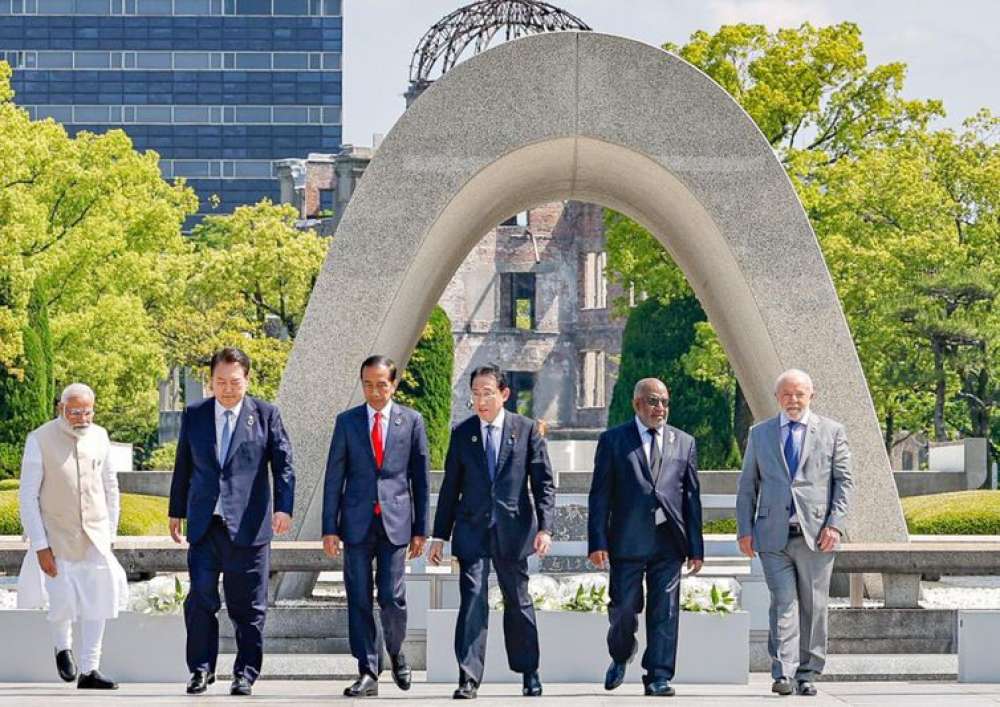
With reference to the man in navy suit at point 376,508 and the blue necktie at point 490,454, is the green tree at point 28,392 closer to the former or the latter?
the man in navy suit at point 376,508

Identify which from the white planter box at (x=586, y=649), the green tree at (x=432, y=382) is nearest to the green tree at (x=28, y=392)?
the green tree at (x=432, y=382)

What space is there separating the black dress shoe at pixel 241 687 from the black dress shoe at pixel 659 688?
1937mm

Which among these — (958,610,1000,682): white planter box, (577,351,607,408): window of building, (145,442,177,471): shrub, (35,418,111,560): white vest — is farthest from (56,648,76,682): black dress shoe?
(577,351,607,408): window of building

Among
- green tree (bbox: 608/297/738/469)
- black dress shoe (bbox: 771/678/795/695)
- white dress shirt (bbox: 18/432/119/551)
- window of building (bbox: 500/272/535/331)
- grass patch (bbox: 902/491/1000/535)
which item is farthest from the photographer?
window of building (bbox: 500/272/535/331)

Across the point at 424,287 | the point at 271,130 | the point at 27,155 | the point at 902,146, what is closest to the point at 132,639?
the point at 424,287

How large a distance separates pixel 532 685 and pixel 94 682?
2.21m

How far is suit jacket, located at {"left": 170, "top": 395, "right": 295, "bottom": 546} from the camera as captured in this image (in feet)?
31.3

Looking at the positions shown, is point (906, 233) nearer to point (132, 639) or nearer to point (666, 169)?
point (666, 169)

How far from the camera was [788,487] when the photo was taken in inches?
384

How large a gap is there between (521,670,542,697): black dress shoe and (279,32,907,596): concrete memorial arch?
414 cm

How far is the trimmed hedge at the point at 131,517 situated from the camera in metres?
21.7

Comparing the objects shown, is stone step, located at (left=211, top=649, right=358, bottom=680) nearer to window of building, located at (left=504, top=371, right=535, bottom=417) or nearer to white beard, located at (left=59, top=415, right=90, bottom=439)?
white beard, located at (left=59, top=415, right=90, bottom=439)

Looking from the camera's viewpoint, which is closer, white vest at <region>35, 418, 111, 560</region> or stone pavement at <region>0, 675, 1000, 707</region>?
stone pavement at <region>0, 675, 1000, 707</region>

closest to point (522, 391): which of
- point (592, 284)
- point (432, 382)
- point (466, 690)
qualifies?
point (592, 284)
